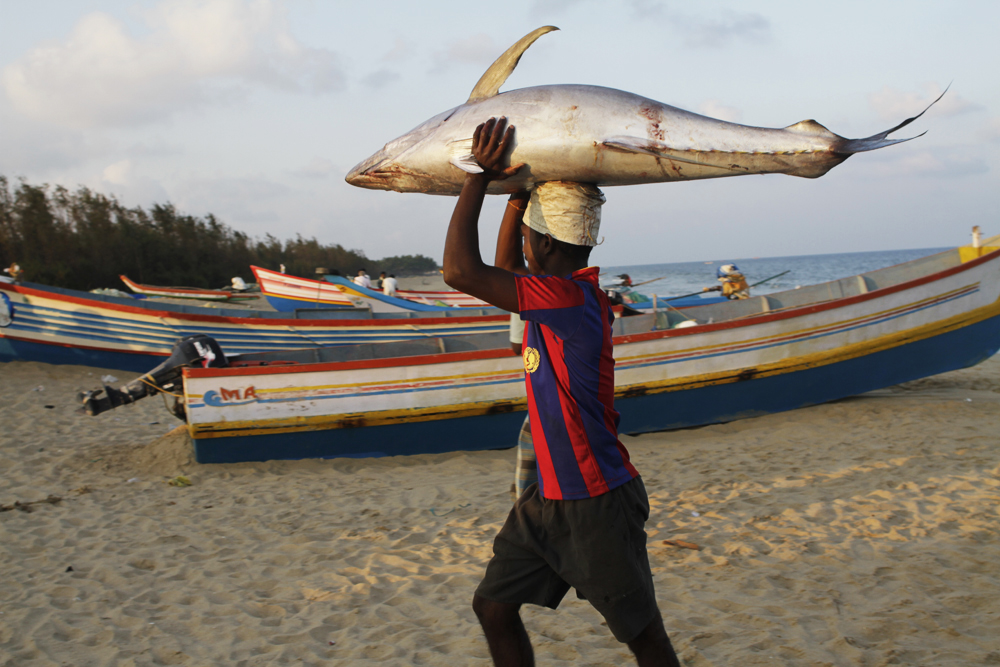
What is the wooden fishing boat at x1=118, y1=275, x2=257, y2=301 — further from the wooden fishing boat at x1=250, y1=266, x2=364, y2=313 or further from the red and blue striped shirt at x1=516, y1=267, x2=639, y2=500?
the red and blue striped shirt at x1=516, y1=267, x2=639, y2=500

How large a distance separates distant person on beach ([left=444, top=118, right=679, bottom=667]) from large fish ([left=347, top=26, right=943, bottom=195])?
0.22 feet

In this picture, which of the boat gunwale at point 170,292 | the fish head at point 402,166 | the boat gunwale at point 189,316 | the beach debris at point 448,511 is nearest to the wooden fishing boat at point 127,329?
the boat gunwale at point 189,316

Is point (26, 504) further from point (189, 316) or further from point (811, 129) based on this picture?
point (189, 316)

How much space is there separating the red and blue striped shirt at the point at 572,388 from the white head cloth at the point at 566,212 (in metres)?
0.13

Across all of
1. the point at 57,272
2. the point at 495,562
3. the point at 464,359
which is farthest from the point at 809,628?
the point at 57,272

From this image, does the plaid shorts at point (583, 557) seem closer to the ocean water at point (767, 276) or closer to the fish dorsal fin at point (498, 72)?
the fish dorsal fin at point (498, 72)

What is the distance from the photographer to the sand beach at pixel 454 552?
2.85 metres

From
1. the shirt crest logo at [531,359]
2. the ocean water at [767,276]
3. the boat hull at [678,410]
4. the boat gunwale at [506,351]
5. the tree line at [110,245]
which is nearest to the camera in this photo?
the shirt crest logo at [531,359]

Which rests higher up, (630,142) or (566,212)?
(630,142)

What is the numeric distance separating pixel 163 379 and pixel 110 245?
28.1 metres

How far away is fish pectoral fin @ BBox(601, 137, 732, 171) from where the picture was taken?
1.86 metres

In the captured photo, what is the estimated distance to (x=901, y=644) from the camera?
8.84 feet

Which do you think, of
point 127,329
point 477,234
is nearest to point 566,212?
point 477,234

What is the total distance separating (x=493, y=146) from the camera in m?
1.84
